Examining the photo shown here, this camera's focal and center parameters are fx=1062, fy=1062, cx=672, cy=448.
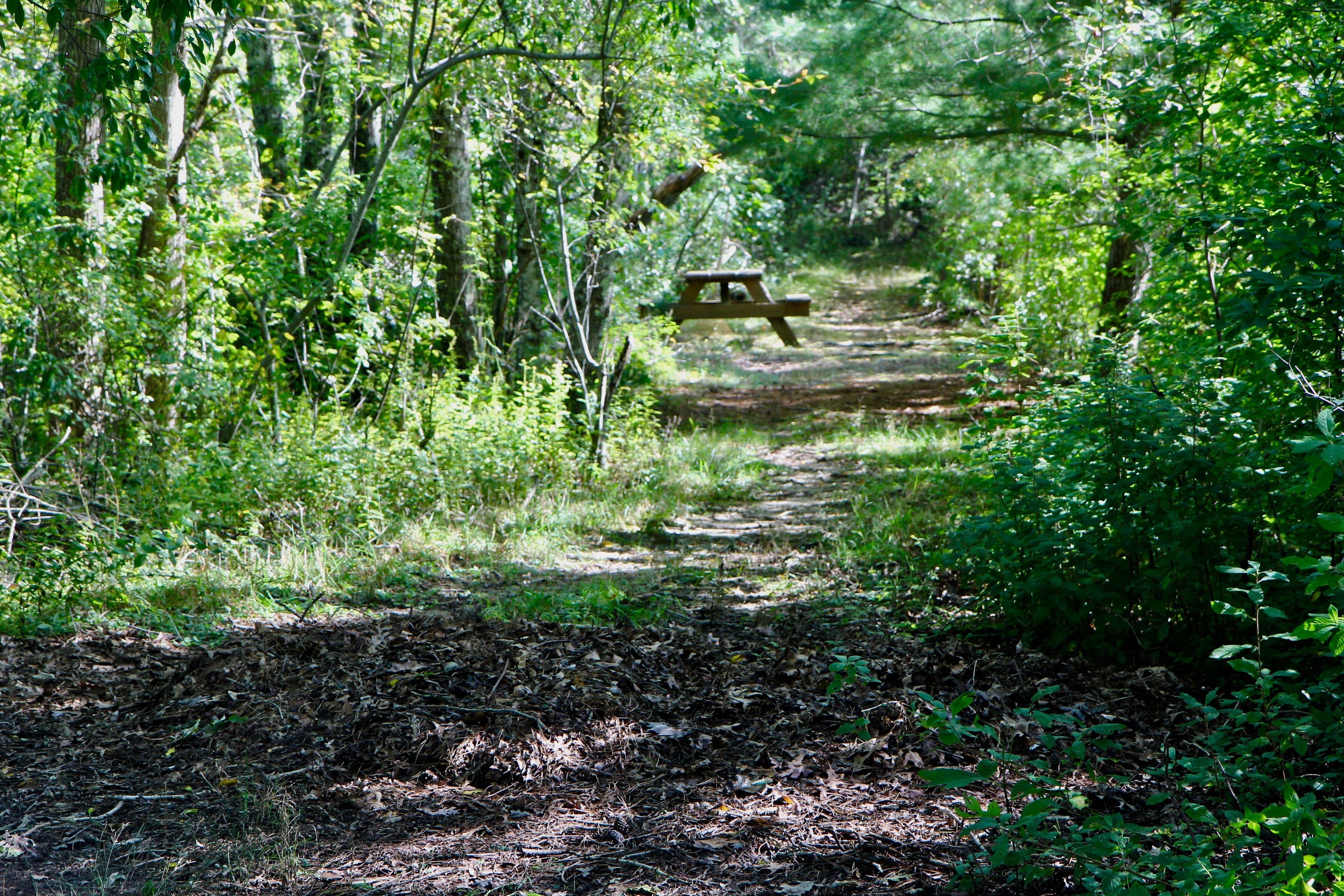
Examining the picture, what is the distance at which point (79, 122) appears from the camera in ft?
19.5

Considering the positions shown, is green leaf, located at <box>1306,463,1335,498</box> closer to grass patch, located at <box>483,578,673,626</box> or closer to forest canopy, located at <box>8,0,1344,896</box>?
forest canopy, located at <box>8,0,1344,896</box>

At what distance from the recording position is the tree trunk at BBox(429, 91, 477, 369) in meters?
9.20

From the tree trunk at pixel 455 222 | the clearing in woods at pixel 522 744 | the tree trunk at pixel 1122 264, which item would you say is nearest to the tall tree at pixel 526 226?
the tree trunk at pixel 455 222

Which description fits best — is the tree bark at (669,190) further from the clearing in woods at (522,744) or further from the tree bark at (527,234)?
the clearing in woods at (522,744)

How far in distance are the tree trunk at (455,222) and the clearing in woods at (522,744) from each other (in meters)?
4.22

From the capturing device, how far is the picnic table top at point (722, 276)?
38.2ft

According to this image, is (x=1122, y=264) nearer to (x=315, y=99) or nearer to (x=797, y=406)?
(x=797, y=406)

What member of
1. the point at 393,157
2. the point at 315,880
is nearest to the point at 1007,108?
the point at 393,157

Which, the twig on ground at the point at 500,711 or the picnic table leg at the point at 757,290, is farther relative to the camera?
the picnic table leg at the point at 757,290

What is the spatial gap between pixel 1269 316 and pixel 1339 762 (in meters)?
1.51

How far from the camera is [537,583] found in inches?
236

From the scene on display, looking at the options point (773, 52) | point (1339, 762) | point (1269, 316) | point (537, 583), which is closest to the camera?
point (1339, 762)

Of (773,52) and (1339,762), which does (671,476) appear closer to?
(1339,762)

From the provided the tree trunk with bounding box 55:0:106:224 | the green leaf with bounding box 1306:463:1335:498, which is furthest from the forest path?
the green leaf with bounding box 1306:463:1335:498
